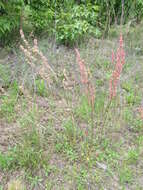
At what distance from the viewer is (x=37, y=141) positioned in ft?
6.86

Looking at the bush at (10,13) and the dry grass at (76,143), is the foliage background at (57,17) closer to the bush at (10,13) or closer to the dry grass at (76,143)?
the bush at (10,13)

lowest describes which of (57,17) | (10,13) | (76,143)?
(76,143)

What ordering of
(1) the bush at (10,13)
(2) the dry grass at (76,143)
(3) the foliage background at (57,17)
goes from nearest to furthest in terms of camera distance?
(2) the dry grass at (76,143) → (1) the bush at (10,13) → (3) the foliage background at (57,17)

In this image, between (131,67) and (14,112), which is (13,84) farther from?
(131,67)

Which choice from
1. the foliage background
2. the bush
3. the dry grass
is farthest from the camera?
the foliage background

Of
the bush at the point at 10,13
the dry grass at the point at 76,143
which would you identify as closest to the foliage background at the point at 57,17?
the bush at the point at 10,13

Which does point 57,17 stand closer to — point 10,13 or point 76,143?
point 10,13

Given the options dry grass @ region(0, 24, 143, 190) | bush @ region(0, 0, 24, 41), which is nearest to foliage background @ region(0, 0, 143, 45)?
bush @ region(0, 0, 24, 41)

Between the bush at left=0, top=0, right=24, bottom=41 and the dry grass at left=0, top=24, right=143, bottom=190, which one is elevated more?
the bush at left=0, top=0, right=24, bottom=41

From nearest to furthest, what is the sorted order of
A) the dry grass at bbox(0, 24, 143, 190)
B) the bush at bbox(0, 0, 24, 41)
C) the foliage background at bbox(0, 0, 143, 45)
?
the dry grass at bbox(0, 24, 143, 190) < the bush at bbox(0, 0, 24, 41) < the foliage background at bbox(0, 0, 143, 45)

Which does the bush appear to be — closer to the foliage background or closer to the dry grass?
the foliage background

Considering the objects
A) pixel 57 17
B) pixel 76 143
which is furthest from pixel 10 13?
pixel 76 143

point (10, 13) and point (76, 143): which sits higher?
point (10, 13)

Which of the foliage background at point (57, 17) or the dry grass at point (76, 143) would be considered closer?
the dry grass at point (76, 143)
